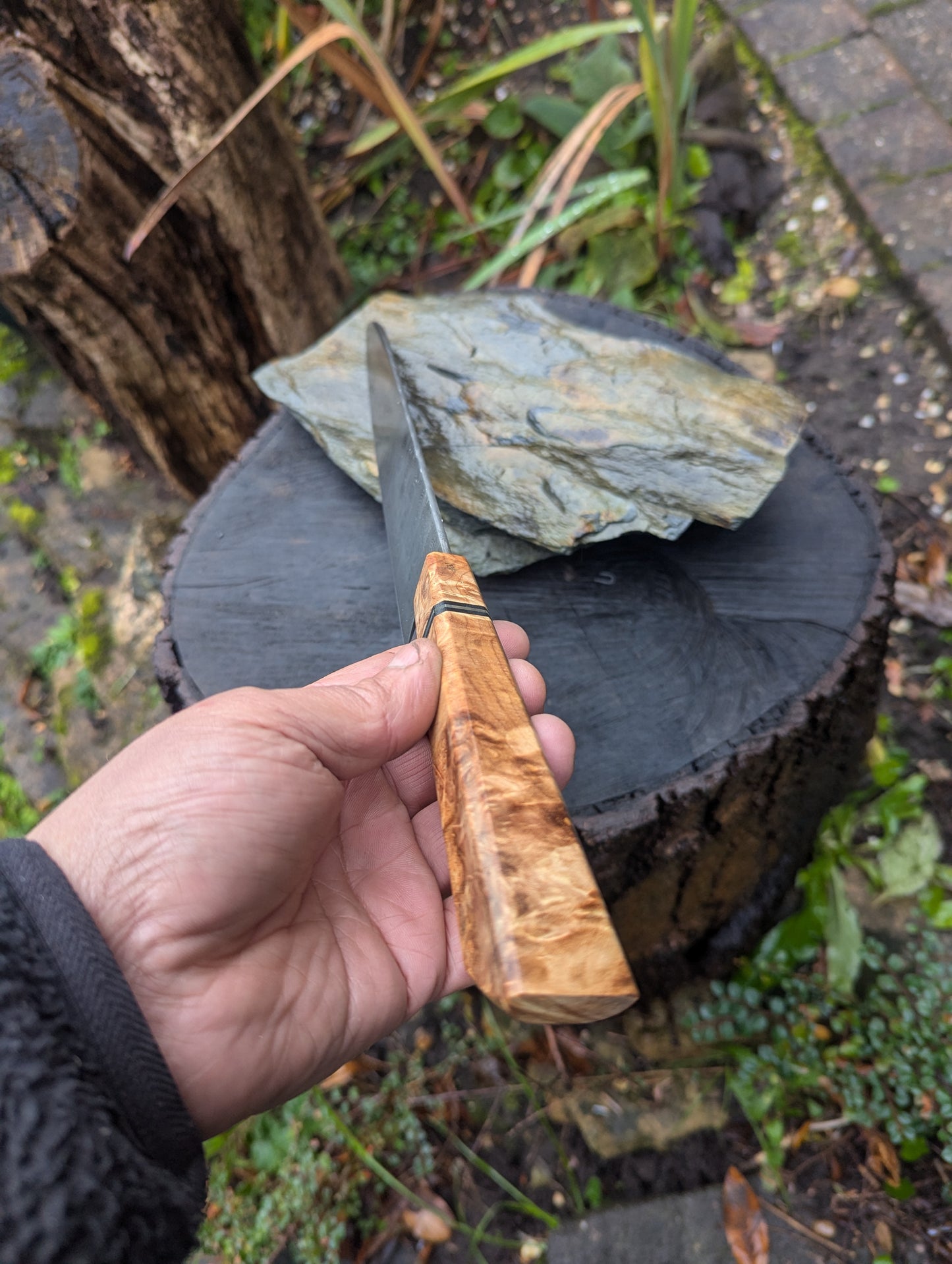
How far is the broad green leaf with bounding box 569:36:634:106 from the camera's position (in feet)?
9.74

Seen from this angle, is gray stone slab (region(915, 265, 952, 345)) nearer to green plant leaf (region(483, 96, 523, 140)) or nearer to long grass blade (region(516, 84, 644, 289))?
long grass blade (region(516, 84, 644, 289))

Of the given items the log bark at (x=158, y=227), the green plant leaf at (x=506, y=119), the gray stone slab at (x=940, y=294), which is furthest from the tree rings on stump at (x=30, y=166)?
the gray stone slab at (x=940, y=294)

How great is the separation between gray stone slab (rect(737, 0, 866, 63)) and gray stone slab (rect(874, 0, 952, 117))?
0.13 meters

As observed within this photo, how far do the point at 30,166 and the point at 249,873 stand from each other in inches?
73.0

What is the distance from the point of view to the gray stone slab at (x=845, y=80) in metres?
3.11

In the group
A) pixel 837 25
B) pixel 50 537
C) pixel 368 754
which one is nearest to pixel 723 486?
pixel 368 754

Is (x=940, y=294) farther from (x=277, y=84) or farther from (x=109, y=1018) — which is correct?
(x=109, y=1018)

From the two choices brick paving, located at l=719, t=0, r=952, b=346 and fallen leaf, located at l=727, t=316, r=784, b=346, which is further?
fallen leaf, located at l=727, t=316, r=784, b=346

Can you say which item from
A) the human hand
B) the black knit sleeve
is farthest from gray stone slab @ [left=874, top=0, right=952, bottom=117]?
the black knit sleeve

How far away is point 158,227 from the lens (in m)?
2.27

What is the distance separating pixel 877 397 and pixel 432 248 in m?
1.80

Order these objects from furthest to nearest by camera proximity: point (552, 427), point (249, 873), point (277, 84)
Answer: point (277, 84), point (552, 427), point (249, 873)

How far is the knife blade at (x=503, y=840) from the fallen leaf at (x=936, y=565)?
66.7 inches

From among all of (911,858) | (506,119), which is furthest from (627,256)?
(911,858)
